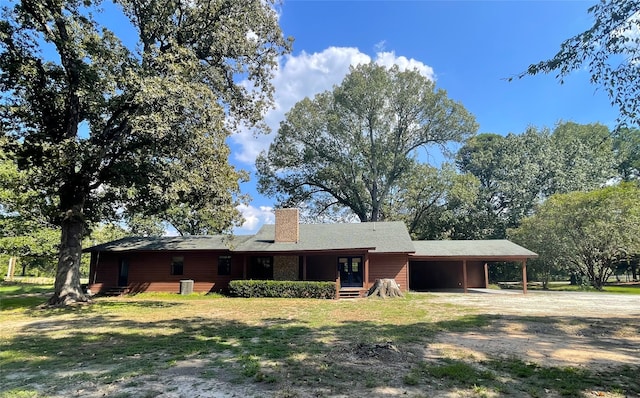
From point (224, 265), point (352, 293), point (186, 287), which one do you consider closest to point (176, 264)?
point (186, 287)

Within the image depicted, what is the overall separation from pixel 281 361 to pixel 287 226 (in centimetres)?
1648

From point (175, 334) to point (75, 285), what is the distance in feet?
31.3

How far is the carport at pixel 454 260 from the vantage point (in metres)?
23.3

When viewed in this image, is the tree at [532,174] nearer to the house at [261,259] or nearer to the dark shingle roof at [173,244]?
the house at [261,259]

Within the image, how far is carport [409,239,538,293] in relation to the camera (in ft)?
76.3

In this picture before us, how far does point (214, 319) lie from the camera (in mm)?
11953

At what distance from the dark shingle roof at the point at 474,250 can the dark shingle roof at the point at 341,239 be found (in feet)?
6.36

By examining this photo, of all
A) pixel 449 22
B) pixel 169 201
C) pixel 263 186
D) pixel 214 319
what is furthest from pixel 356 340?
pixel 263 186

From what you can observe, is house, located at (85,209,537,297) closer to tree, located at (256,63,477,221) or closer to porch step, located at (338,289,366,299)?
porch step, located at (338,289,366,299)

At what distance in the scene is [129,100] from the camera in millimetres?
13461

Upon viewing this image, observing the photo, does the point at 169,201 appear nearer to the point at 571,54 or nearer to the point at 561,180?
the point at 571,54

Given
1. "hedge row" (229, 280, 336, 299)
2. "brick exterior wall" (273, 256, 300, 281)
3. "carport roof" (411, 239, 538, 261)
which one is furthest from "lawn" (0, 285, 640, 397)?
"carport roof" (411, 239, 538, 261)

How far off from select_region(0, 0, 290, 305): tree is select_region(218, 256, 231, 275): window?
673 centimetres

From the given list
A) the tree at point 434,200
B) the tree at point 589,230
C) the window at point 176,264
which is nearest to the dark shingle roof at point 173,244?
the window at point 176,264
